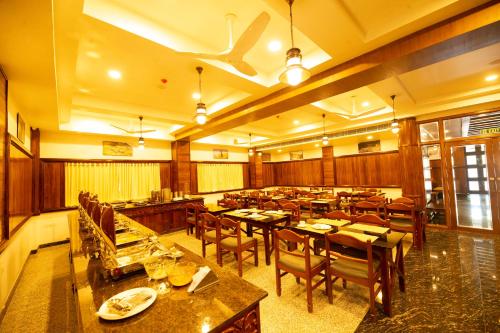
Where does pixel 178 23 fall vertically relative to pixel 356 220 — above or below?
above

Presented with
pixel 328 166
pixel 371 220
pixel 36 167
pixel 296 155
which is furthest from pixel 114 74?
pixel 296 155

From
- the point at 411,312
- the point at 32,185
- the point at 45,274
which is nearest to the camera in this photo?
the point at 411,312

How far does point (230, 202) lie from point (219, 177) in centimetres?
360

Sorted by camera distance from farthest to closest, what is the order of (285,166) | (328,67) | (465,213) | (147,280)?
(285,166) < (465,213) < (328,67) < (147,280)

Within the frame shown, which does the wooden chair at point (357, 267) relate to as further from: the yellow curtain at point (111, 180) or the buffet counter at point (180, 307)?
the yellow curtain at point (111, 180)

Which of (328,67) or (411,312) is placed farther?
(328,67)

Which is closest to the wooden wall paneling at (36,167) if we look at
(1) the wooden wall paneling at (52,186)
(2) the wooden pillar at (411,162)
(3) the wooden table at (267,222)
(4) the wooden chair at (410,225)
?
(1) the wooden wall paneling at (52,186)

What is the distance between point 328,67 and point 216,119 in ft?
10.1


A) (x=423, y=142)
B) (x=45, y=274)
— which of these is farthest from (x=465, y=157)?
(x=45, y=274)

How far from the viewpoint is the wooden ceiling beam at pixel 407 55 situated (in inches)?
82.7

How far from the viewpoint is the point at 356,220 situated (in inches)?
128

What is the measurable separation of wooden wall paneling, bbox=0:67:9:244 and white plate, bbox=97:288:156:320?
100 inches

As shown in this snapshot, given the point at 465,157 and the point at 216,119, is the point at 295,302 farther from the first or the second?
the point at 465,157

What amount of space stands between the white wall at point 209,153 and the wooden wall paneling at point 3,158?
5.62 m
